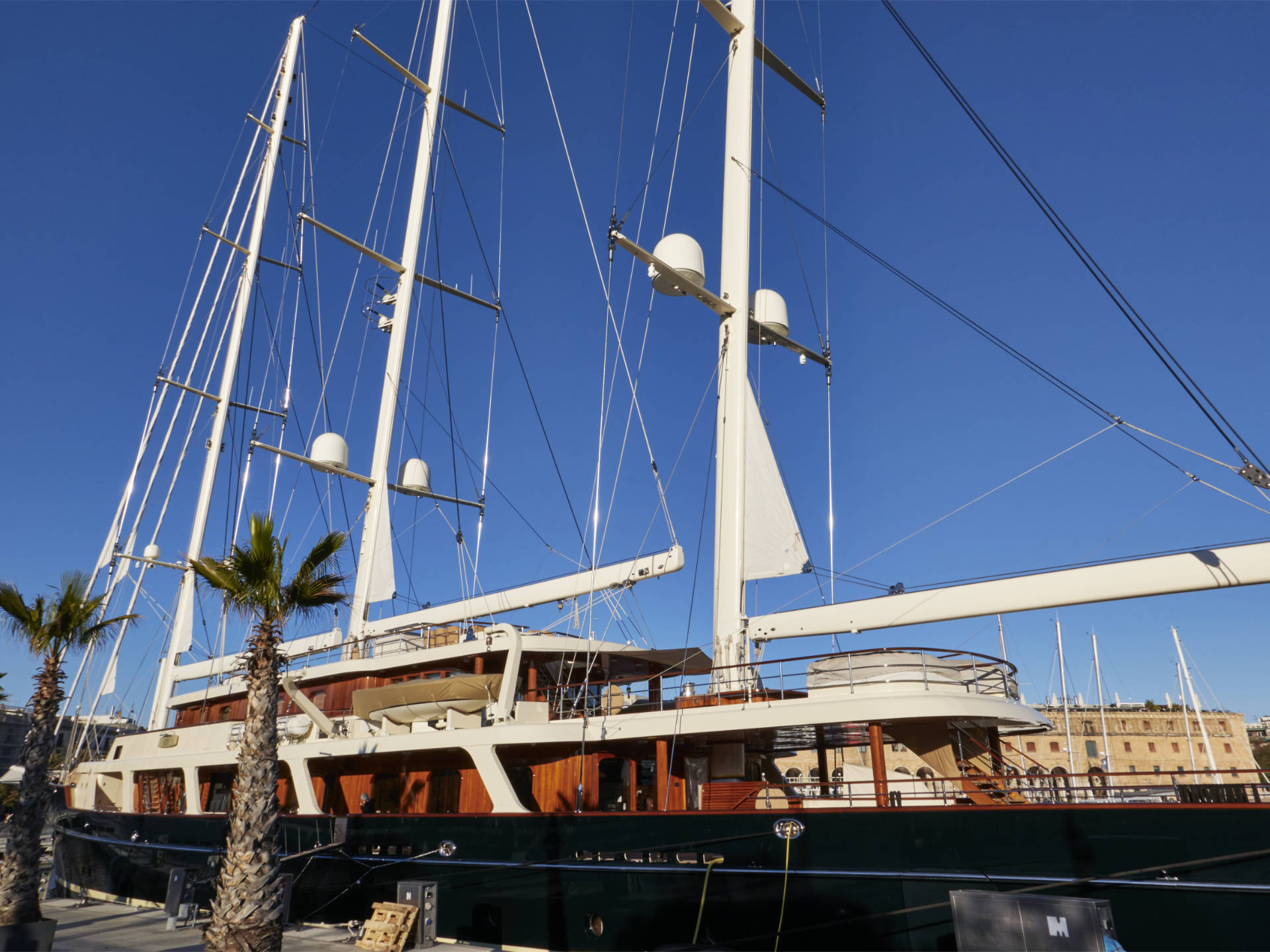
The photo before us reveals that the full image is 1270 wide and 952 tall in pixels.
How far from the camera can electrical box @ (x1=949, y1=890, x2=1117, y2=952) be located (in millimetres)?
6992

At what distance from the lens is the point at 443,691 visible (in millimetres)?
13930

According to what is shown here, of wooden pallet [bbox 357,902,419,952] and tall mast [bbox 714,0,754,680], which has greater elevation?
tall mast [bbox 714,0,754,680]

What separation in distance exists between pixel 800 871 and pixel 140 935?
11678mm

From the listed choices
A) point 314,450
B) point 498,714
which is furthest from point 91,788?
point 498,714

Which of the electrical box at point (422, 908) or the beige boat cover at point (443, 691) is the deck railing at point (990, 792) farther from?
the electrical box at point (422, 908)

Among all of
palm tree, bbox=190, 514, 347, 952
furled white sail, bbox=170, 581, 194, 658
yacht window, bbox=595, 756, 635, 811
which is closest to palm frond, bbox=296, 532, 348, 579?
palm tree, bbox=190, 514, 347, 952

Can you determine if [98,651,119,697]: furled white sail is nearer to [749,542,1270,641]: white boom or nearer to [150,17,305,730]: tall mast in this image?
[150,17,305,730]: tall mast

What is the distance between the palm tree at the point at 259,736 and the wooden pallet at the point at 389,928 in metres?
2.52

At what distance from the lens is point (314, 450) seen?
977 inches

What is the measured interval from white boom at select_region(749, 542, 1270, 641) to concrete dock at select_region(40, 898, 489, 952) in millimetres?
7101

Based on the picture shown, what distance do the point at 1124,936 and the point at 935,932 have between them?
182 cm

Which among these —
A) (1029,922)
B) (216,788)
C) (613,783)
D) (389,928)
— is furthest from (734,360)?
(216,788)

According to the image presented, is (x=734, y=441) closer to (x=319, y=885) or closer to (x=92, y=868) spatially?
(x=319, y=885)

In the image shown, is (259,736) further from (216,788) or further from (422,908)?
(216,788)
